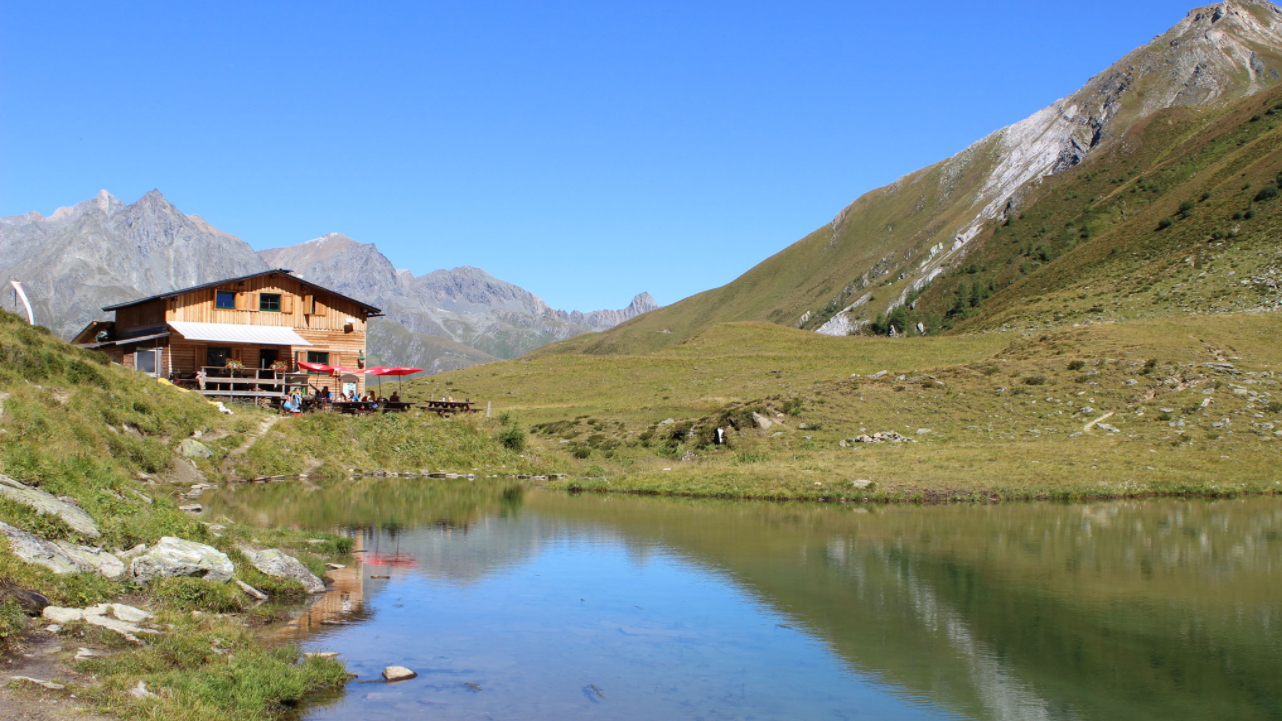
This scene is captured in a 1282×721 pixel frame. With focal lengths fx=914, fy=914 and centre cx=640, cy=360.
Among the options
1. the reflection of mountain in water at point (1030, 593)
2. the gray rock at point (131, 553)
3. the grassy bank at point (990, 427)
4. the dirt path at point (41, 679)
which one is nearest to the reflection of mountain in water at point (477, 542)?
the reflection of mountain in water at point (1030, 593)

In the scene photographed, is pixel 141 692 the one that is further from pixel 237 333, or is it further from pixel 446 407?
pixel 237 333

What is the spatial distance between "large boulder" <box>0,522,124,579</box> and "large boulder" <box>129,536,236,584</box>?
38cm

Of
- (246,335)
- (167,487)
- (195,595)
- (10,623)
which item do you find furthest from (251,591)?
(246,335)

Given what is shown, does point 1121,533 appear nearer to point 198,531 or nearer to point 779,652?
point 779,652

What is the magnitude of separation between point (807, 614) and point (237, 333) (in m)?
50.8

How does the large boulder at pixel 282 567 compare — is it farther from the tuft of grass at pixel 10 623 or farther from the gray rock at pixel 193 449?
the gray rock at pixel 193 449

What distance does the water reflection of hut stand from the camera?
17438 millimetres

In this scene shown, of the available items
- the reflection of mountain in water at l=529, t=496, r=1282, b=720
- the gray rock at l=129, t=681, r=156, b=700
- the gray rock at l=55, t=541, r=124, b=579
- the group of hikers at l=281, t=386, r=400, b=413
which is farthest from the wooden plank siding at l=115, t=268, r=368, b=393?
the gray rock at l=129, t=681, r=156, b=700

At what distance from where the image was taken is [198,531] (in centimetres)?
2048

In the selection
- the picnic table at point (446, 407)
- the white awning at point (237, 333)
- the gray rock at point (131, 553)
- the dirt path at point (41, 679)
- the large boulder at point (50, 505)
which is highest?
the white awning at point (237, 333)

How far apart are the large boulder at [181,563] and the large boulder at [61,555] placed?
378 millimetres

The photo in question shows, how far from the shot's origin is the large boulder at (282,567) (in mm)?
19969

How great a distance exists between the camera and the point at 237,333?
2366 inches

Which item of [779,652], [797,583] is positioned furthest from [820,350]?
[779,652]
